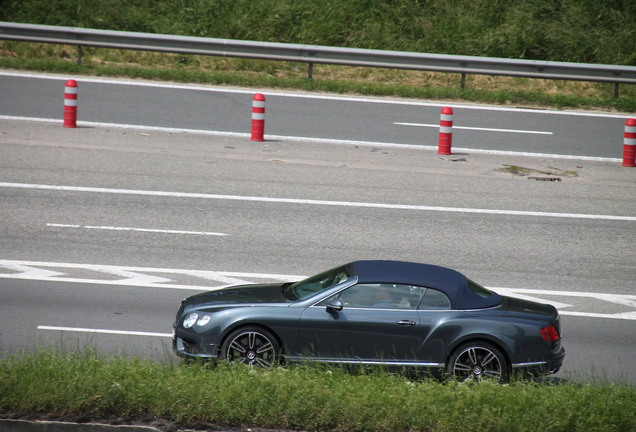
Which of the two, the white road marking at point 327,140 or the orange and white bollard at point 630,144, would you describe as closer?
the orange and white bollard at point 630,144

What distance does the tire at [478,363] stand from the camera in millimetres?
8219

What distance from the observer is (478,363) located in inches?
325

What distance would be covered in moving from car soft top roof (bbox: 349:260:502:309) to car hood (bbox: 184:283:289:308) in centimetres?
88

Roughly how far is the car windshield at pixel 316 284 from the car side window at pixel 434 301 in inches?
31.7

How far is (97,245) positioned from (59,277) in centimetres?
141

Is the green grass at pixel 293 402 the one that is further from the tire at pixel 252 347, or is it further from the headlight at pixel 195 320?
the headlight at pixel 195 320

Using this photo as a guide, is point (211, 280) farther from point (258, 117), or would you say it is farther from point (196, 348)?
point (258, 117)

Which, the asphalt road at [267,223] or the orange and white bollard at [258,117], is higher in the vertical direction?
the orange and white bollard at [258,117]

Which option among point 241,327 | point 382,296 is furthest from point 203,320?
point 382,296

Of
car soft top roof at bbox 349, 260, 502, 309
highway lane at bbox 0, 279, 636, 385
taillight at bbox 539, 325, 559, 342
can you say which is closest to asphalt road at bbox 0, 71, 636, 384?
highway lane at bbox 0, 279, 636, 385

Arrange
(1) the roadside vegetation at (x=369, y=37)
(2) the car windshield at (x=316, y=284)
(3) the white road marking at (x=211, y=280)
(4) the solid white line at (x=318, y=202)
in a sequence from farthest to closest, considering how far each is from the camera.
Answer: (1) the roadside vegetation at (x=369, y=37) < (4) the solid white line at (x=318, y=202) < (3) the white road marking at (x=211, y=280) < (2) the car windshield at (x=316, y=284)

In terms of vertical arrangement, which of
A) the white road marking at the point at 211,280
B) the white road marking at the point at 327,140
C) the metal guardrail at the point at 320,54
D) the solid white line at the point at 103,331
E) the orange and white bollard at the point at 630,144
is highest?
the metal guardrail at the point at 320,54

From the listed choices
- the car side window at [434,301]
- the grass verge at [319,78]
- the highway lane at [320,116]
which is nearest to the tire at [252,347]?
the car side window at [434,301]

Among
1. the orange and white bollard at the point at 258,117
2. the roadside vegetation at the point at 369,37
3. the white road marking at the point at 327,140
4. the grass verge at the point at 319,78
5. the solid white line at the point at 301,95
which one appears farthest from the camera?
the roadside vegetation at the point at 369,37
